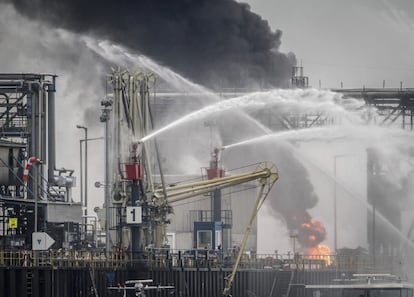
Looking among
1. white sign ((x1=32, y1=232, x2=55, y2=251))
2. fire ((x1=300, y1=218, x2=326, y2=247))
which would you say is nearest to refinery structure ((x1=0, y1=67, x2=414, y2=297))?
white sign ((x1=32, y1=232, x2=55, y2=251))

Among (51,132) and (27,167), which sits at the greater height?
(51,132)

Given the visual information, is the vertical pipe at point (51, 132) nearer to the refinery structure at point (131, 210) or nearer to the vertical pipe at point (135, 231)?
the refinery structure at point (131, 210)

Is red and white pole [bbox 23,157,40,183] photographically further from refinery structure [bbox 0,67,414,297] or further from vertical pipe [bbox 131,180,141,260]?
vertical pipe [bbox 131,180,141,260]

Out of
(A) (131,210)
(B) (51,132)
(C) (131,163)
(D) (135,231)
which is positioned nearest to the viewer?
(A) (131,210)

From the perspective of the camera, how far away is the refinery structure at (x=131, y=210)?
377 ft

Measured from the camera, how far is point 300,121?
6250 inches

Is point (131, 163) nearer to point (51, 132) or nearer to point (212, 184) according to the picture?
point (212, 184)

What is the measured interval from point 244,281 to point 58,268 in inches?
679

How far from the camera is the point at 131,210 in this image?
11719cm

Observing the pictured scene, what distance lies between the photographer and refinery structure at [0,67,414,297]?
114938 mm

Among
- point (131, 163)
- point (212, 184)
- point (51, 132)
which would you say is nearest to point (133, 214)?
point (131, 163)

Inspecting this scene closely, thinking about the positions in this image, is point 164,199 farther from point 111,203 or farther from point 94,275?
point 94,275

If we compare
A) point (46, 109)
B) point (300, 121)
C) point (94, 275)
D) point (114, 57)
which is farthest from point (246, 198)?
point (94, 275)

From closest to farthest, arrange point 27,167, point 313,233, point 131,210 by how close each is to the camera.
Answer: point 131,210
point 27,167
point 313,233
